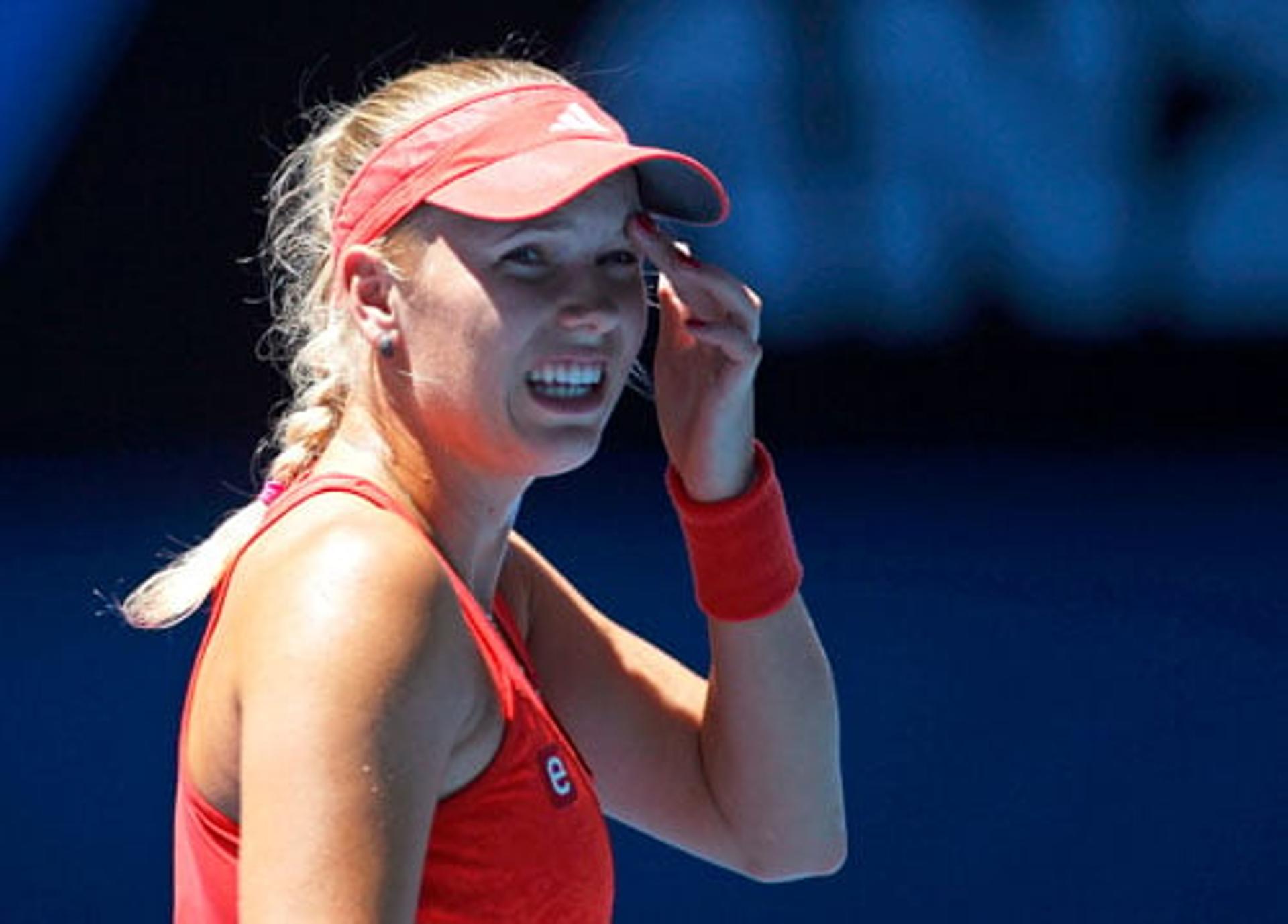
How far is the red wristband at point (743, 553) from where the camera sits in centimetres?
189

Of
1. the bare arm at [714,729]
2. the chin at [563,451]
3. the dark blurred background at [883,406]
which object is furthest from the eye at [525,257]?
the dark blurred background at [883,406]

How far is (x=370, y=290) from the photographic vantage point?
5.56ft

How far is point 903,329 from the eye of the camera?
307 cm

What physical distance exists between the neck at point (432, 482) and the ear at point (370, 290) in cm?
6

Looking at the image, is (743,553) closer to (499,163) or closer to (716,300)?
(716,300)

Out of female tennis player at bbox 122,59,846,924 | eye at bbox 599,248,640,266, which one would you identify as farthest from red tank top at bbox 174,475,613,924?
eye at bbox 599,248,640,266

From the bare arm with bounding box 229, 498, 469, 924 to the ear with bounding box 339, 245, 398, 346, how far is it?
0.23 metres

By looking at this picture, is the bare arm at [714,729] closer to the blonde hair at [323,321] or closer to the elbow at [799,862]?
the elbow at [799,862]

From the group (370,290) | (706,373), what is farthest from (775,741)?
(370,290)

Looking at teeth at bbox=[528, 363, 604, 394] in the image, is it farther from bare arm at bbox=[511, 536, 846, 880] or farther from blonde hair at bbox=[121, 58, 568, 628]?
bare arm at bbox=[511, 536, 846, 880]

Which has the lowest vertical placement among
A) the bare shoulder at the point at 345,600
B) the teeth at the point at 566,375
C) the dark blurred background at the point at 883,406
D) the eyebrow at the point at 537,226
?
the dark blurred background at the point at 883,406

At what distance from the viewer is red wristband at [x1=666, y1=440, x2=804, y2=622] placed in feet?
6.22

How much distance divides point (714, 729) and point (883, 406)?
1.18m

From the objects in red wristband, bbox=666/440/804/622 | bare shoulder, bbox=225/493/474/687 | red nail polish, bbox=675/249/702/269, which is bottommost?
red wristband, bbox=666/440/804/622
